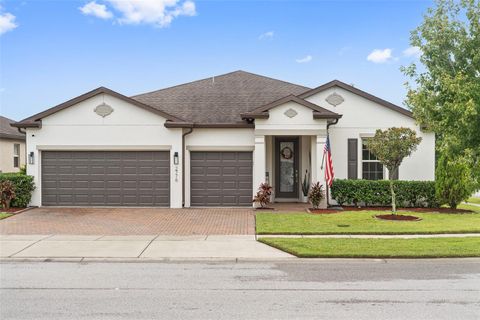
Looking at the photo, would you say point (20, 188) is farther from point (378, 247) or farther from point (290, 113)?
point (378, 247)

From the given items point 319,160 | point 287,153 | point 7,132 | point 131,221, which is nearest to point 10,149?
point 7,132

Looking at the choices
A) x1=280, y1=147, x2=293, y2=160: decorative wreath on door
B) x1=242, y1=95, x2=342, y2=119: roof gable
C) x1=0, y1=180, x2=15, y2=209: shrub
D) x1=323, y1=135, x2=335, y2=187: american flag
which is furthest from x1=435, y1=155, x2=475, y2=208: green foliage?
x1=0, y1=180, x2=15, y2=209: shrub

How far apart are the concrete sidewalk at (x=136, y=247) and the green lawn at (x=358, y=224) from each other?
1.68 metres

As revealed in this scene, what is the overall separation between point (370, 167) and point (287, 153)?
3.60 m

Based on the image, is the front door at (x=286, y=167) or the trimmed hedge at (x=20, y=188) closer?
the trimmed hedge at (x=20, y=188)

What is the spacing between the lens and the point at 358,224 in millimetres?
14234

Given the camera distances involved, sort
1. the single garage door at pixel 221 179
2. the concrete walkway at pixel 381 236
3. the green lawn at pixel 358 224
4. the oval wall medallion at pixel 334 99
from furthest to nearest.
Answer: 1. the oval wall medallion at pixel 334 99
2. the single garage door at pixel 221 179
3. the green lawn at pixel 358 224
4. the concrete walkway at pixel 381 236

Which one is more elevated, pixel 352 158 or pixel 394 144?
pixel 394 144

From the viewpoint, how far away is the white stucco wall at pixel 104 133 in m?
18.6

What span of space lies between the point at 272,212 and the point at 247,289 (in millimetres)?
9545

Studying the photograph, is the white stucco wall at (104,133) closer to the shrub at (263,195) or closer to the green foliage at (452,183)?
the shrub at (263,195)

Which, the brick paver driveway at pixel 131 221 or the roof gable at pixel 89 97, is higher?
the roof gable at pixel 89 97

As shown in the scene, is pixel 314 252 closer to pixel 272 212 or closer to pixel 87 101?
pixel 272 212

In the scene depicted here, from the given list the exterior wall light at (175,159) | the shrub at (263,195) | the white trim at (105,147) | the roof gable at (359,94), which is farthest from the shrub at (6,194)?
the roof gable at (359,94)
